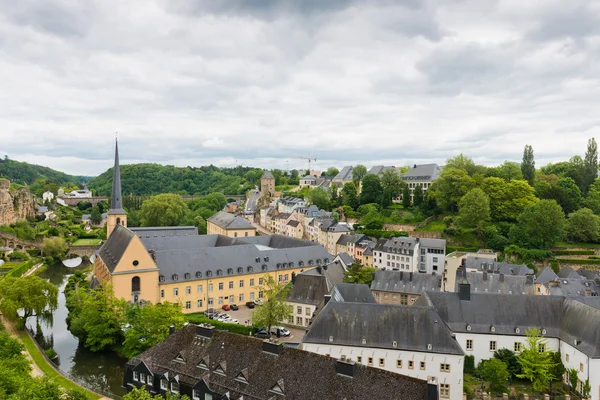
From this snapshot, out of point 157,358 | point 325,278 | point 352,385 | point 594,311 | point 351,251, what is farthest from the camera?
point 351,251

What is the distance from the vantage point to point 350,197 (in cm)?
8988

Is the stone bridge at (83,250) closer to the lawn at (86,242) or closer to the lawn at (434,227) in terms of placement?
the lawn at (86,242)

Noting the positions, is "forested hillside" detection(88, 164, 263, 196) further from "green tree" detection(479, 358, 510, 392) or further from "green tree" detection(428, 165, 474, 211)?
"green tree" detection(479, 358, 510, 392)

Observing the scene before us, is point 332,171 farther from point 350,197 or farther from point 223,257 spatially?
point 223,257

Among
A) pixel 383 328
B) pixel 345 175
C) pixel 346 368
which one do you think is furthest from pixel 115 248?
pixel 345 175

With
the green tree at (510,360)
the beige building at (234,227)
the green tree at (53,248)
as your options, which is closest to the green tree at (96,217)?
the green tree at (53,248)

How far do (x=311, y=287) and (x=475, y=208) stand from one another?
3703 centimetres

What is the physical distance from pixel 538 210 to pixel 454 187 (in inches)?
634

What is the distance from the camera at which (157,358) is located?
23344 millimetres

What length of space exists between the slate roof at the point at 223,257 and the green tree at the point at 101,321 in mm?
7402

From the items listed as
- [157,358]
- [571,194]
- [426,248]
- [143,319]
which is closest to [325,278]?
[143,319]

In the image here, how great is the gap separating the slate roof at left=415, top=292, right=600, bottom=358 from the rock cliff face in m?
86.9

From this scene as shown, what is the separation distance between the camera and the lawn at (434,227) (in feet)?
235

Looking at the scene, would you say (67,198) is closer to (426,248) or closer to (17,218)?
(17,218)
